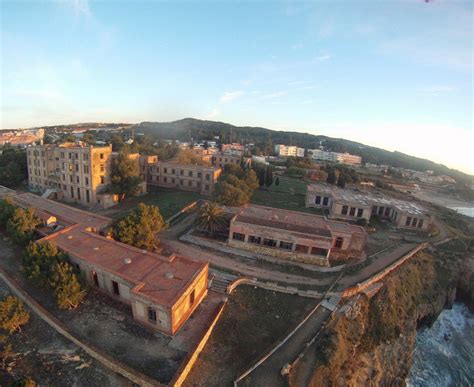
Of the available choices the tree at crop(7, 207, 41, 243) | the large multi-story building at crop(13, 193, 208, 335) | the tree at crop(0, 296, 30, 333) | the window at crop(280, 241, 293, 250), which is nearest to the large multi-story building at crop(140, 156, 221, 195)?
the window at crop(280, 241, 293, 250)

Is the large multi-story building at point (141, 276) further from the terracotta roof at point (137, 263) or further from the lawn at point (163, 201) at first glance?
the lawn at point (163, 201)

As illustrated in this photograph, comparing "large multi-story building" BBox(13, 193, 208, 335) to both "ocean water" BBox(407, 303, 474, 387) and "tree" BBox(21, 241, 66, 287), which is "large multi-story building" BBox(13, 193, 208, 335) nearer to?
"tree" BBox(21, 241, 66, 287)

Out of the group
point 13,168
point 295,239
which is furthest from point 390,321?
point 13,168

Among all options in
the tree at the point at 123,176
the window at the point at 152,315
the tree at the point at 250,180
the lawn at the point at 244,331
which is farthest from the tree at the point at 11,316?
the tree at the point at 250,180

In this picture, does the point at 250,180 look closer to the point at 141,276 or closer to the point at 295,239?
the point at 295,239

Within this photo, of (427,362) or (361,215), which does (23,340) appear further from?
(361,215)

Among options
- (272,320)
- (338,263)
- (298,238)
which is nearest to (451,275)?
(338,263)

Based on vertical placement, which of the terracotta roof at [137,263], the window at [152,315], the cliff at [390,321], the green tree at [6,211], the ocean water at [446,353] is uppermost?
the green tree at [6,211]
